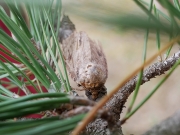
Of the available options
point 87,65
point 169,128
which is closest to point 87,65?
point 87,65

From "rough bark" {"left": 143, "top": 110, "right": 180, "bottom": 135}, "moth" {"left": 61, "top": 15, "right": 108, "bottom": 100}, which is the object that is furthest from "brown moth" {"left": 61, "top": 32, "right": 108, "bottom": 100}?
"rough bark" {"left": 143, "top": 110, "right": 180, "bottom": 135}

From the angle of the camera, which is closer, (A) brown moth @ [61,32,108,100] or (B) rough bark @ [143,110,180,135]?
(B) rough bark @ [143,110,180,135]

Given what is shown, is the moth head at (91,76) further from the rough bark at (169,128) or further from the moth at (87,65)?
the rough bark at (169,128)

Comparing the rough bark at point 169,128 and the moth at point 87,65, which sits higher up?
the rough bark at point 169,128

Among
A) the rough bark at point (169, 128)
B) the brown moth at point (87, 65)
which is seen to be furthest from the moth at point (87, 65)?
the rough bark at point (169, 128)

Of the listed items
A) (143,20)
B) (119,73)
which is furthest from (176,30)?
(119,73)

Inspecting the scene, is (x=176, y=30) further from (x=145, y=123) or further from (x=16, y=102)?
(x=145, y=123)

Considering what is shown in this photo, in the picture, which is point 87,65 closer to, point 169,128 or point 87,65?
point 87,65

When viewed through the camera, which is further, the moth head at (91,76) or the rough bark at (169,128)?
the moth head at (91,76)

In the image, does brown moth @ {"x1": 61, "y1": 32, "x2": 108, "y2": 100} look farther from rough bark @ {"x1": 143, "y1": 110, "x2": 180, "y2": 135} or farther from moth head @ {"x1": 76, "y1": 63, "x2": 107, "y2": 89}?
rough bark @ {"x1": 143, "y1": 110, "x2": 180, "y2": 135}
